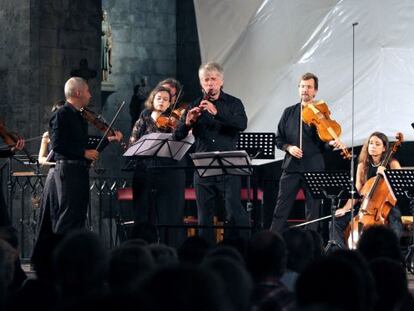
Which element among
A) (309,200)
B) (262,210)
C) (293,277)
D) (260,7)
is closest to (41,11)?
(260,7)

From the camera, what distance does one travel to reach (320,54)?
1531cm

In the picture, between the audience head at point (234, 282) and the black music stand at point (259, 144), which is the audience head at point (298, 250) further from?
the black music stand at point (259, 144)

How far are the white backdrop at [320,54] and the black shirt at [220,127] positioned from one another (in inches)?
139

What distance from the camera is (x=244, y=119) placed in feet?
37.2

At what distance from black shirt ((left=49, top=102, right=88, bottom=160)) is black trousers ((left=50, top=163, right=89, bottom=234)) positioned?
0.44 feet

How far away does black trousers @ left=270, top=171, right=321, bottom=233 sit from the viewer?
12.6 metres

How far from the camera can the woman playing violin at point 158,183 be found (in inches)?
475

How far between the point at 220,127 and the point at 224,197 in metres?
0.67

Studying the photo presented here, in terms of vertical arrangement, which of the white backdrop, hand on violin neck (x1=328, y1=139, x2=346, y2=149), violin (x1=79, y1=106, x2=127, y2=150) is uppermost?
the white backdrop

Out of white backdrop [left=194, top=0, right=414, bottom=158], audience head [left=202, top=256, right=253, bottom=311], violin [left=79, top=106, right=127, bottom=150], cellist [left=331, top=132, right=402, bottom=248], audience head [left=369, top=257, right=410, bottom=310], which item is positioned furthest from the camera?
white backdrop [left=194, top=0, right=414, bottom=158]

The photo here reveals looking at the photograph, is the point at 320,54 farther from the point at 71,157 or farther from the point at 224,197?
the point at 71,157

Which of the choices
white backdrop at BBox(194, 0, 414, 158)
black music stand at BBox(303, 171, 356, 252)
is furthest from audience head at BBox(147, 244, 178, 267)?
white backdrop at BBox(194, 0, 414, 158)

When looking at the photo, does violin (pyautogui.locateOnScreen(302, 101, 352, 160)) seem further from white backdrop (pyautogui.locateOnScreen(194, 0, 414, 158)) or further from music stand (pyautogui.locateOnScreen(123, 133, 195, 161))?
white backdrop (pyautogui.locateOnScreen(194, 0, 414, 158))

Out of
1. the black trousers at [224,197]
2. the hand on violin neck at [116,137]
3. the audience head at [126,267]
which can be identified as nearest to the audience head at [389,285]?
the audience head at [126,267]
